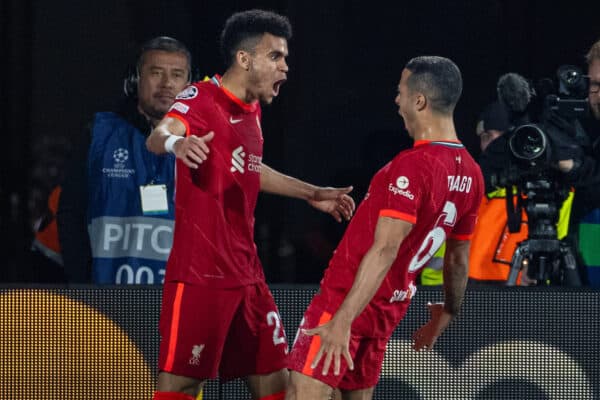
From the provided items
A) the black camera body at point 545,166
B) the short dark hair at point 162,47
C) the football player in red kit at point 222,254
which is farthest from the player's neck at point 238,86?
the black camera body at point 545,166

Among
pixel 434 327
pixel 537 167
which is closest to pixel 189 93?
pixel 434 327

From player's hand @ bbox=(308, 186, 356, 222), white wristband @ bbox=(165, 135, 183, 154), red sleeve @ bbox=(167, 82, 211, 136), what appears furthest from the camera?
player's hand @ bbox=(308, 186, 356, 222)

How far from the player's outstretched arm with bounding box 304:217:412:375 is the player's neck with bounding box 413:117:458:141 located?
1.06 ft

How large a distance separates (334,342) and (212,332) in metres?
0.58

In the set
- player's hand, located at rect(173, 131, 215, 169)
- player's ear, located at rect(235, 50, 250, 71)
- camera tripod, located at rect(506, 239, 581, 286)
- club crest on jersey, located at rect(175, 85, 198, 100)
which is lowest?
camera tripod, located at rect(506, 239, 581, 286)

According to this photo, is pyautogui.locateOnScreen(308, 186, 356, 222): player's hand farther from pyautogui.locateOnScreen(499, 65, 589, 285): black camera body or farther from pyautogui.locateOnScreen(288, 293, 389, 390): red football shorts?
pyautogui.locateOnScreen(499, 65, 589, 285): black camera body

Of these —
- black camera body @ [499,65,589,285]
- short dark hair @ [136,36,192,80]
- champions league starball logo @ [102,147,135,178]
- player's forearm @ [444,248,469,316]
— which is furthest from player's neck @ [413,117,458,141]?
short dark hair @ [136,36,192,80]

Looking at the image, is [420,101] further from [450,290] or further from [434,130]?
[450,290]

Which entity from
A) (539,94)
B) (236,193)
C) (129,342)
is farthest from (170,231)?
(539,94)

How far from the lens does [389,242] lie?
3.23 meters

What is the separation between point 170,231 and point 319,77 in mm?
1962

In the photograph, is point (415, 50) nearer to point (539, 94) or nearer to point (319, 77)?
point (319, 77)

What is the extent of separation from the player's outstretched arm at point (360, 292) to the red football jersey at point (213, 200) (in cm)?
54

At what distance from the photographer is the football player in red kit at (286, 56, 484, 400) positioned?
3230 millimetres
